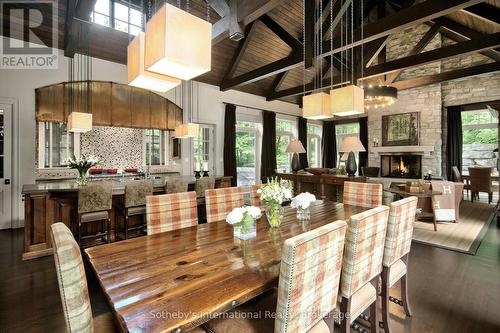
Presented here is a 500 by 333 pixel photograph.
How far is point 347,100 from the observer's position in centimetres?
279

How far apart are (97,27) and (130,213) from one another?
3.75 meters

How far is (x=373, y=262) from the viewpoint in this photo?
1.62 metres

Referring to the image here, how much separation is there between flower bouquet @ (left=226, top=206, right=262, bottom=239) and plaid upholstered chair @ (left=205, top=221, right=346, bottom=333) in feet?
1.63

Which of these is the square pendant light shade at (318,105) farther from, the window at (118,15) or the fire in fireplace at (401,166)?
the fire in fireplace at (401,166)

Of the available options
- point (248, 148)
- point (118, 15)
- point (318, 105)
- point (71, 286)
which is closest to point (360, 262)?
point (71, 286)

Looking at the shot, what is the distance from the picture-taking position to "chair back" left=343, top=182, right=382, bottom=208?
304 cm

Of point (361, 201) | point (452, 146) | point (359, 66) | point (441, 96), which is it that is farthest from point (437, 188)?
point (441, 96)

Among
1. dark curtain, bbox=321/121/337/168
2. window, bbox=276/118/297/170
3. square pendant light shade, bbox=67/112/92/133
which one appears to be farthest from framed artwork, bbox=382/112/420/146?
square pendant light shade, bbox=67/112/92/133

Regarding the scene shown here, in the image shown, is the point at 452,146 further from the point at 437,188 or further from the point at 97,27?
the point at 97,27

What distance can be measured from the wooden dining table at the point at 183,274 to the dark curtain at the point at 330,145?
29.4 feet

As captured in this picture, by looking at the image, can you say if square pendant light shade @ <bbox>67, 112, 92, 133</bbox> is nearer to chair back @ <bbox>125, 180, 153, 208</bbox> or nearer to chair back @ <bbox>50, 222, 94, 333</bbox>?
chair back @ <bbox>125, 180, 153, 208</bbox>

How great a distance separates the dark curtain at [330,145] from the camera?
34.1 feet

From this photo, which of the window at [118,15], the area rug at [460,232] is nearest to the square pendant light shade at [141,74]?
the window at [118,15]

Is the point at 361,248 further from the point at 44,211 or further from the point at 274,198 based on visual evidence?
the point at 44,211
